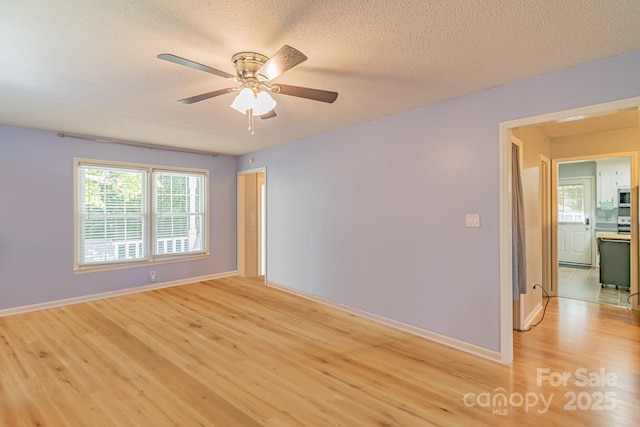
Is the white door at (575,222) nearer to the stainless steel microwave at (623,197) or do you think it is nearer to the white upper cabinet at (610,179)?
the white upper cabinet at (610,179)

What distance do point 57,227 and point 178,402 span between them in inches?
141

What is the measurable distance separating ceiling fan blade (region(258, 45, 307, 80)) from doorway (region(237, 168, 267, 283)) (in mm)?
4361

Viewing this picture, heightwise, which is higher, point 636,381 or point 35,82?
point 35,82

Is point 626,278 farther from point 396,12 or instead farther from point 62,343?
point 62,343

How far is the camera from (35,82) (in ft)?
8.66

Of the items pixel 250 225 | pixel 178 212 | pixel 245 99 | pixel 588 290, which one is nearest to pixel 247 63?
pixel 245 99

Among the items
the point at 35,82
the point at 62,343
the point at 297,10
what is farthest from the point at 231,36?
the point at 62,343

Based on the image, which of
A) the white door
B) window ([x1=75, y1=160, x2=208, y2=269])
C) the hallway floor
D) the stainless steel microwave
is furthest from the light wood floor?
the stainless steel microwave

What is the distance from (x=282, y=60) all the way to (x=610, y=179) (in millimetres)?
8032

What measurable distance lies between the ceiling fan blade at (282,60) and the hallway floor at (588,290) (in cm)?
524

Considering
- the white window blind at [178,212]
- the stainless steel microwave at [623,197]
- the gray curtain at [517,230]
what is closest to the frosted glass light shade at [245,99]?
the gray curtain at [517,230]

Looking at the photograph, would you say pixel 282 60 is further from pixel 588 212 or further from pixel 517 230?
pixel 588 212

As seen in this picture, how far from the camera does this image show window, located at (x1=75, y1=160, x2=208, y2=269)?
466 centimetres

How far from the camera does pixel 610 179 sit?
6.72 meters
